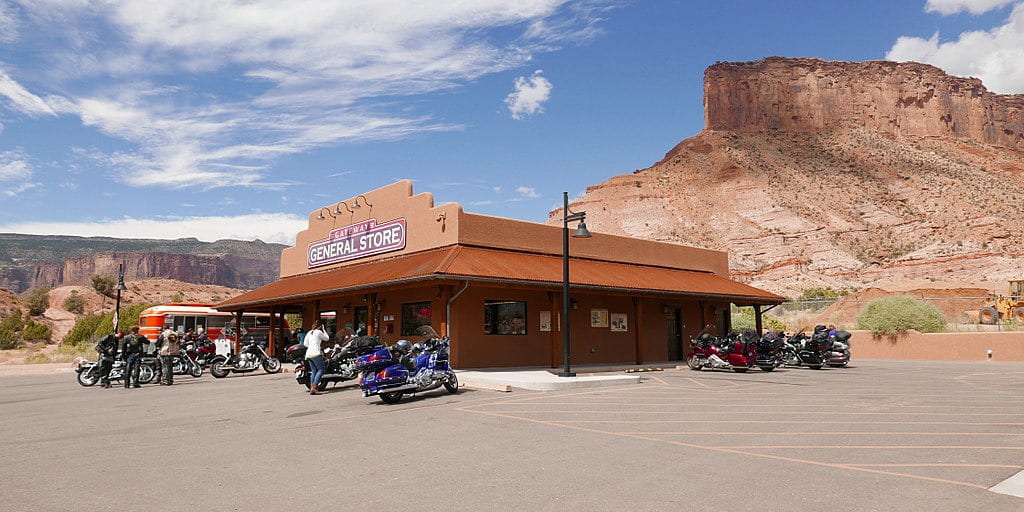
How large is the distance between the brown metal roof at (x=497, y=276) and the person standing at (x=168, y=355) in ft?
14.0

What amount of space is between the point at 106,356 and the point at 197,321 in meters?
13.3

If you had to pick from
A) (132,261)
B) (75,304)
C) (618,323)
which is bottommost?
(618,323)

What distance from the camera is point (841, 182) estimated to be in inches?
3297

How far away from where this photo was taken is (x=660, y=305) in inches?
1005

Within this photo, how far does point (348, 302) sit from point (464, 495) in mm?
19236

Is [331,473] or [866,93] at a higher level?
[866,93]

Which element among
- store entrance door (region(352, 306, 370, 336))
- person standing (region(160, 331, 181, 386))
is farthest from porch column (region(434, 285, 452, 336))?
person standing (region(160, 331, 181, 386))

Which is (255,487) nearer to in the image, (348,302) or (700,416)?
(700,416)

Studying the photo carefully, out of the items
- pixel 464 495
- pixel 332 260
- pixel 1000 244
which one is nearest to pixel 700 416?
pixel 464 495

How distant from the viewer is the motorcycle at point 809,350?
22.6 meters

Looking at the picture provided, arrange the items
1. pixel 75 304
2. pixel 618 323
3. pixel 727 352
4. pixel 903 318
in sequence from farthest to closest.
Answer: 1. pixel 75 304
2. pixel 903 318
3. pixel 618 323
4. pixel 727 352

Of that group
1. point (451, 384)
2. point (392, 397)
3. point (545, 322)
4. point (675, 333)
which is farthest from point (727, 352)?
point (392, 397)

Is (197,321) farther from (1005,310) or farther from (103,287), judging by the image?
(103,287)

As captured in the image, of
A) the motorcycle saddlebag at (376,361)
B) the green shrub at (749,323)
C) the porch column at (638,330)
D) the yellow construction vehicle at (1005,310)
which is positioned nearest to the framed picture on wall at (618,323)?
the porch column at (638,330)
